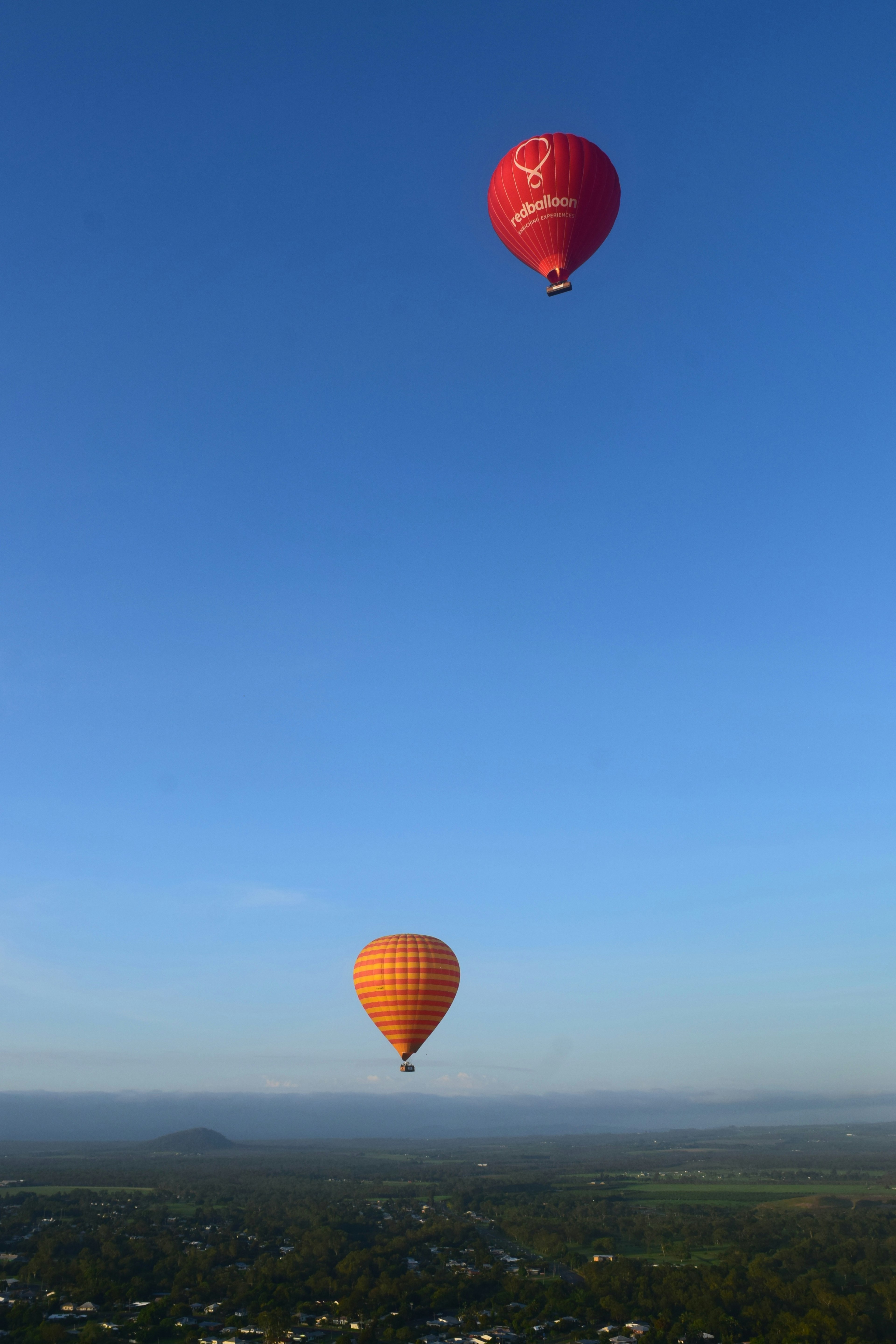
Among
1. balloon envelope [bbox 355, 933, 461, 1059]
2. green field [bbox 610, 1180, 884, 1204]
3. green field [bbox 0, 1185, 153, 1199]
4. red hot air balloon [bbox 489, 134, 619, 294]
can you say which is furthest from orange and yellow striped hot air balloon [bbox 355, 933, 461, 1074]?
green field [bbox 0, 1185, 153, 1199]

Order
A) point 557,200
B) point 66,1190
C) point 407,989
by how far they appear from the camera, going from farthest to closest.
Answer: point 66,1190
point 407,989
point 557,200

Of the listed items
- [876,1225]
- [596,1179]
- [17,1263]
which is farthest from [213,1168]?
[876,1225]

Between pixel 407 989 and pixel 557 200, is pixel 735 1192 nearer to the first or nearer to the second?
pixel 407 989

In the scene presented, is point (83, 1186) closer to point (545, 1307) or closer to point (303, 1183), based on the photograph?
point (303, 1183)

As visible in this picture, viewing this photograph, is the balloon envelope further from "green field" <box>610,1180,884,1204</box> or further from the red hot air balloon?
"green field" <box>610,1180,884,1204</box>

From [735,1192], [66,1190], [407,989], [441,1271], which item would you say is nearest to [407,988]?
[407,989]

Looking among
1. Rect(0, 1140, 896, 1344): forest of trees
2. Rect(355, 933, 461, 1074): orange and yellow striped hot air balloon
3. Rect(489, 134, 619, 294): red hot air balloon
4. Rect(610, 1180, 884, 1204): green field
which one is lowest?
Rect(610, 1180, 884, 1204): green field
